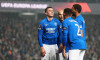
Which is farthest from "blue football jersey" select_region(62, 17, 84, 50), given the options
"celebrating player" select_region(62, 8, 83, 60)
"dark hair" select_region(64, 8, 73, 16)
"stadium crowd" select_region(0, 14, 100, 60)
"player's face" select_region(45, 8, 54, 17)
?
"stadium crowd" select_region(0, 14, 100, 60)

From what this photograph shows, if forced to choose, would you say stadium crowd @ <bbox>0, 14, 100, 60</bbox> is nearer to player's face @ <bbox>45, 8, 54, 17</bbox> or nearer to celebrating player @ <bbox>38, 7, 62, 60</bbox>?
celebrating player @ <bbox>38, 7, 62, 60</bbox>

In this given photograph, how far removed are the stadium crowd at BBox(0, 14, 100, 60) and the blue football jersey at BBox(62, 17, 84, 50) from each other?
48.8 feet

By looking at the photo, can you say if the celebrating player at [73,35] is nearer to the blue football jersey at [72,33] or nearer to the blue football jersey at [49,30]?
the blue football jersey at [72,33]

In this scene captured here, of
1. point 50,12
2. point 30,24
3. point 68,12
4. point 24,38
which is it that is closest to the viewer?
point 68,12

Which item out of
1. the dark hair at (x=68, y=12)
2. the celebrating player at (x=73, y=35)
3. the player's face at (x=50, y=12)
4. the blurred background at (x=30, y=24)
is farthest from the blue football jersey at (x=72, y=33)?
the blurred background at (x=30, y=24)

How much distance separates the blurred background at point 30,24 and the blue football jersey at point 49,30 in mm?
15851

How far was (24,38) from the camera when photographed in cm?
2658

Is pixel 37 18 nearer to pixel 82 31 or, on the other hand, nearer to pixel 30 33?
pixel 30 33

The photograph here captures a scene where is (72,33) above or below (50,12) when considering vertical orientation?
below

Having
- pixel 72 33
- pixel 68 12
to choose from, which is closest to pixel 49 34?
pixel 68 12

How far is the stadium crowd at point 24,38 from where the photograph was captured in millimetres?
22980

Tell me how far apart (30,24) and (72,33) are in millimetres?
25050

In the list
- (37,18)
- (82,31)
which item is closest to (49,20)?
(82,31)

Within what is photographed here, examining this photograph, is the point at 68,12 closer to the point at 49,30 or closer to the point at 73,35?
the point at 73,35
